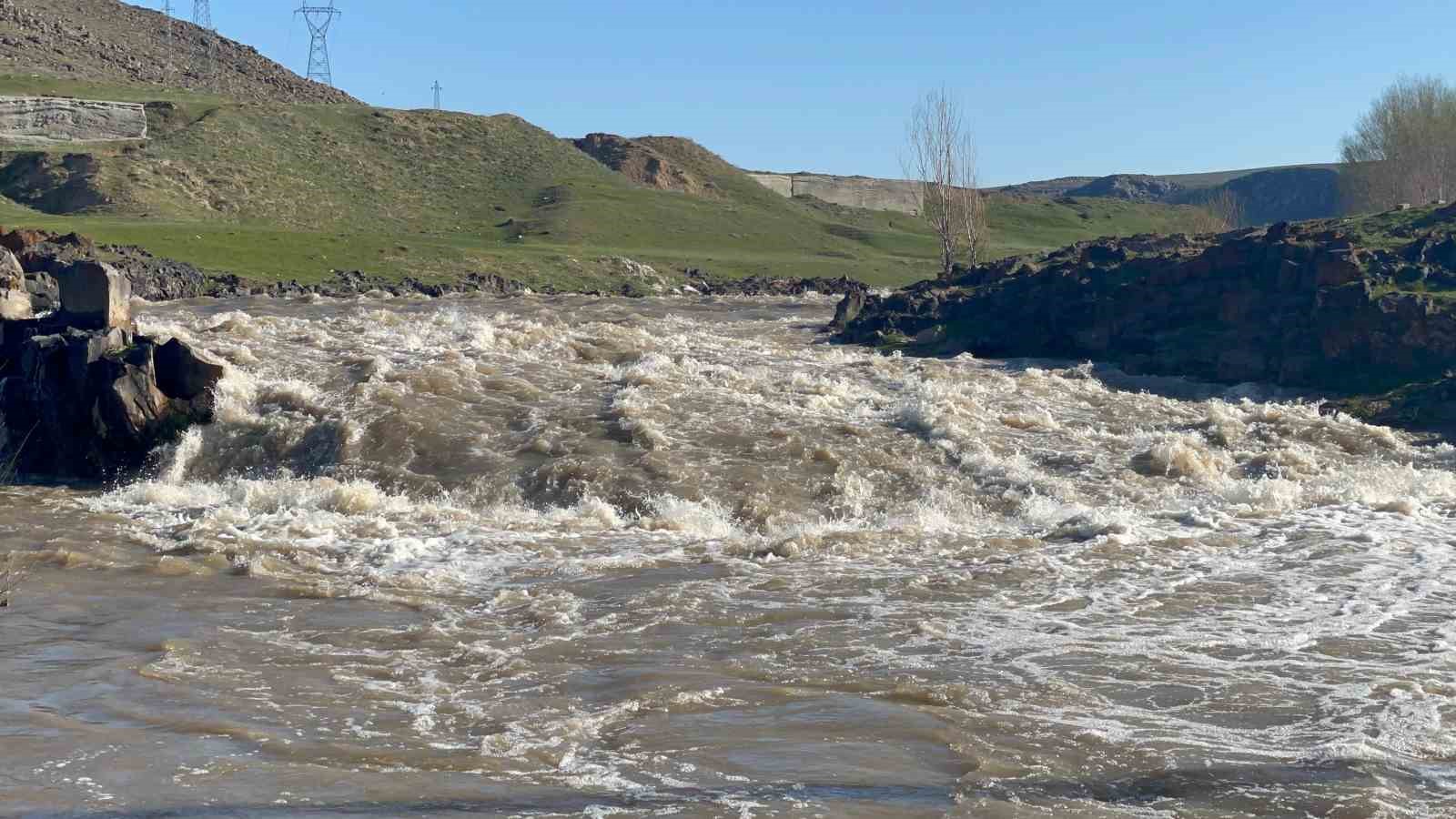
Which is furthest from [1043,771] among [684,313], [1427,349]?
[684,313]

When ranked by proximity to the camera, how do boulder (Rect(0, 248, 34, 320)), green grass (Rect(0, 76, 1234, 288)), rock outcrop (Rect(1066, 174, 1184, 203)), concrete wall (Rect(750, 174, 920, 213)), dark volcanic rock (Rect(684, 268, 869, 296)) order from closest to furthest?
1. boulder (Rect(0, 248, 34, 320))
2. green grass (Rect(0, 76, 1234, 288))
3. dark volcanic rock (Rect(684, 268, 869, 296))
4. concrete wall (Rect(750, 174, 920, 213))
5. rock outcrop (Rect(1066, 174, 1184, 203))

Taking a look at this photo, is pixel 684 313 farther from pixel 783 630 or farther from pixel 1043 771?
pixel 1043 771

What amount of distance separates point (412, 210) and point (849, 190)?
56039 millimetres

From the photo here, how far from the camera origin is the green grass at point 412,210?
5038 centimetres

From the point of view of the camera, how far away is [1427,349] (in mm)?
25219

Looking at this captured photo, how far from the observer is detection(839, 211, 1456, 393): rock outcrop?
25734 millimetres

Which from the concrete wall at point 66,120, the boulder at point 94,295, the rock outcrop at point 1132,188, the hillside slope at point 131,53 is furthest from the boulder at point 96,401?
the rock outcrop at point 1132,188

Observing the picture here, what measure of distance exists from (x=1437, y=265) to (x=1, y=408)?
25.8 metres

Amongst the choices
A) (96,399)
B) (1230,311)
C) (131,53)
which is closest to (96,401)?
(96,399)

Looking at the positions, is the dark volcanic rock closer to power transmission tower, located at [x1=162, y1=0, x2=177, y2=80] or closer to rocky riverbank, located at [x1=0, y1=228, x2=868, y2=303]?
rocky riverbank, located at [x1=0, y1=228, x2=868, y2=303]

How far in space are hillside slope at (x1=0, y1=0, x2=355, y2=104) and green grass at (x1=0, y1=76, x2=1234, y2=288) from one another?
1296 centimetres

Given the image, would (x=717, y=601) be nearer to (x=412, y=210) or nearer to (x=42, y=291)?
(x=42, y=291)

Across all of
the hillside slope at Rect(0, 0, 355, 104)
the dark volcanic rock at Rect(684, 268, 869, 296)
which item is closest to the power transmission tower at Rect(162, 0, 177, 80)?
the hillside slope at Rect(0, 0, 355, 104)

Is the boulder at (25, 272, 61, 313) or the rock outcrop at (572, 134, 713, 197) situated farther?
the rock outcrop at (572, 134, 713, 197)
